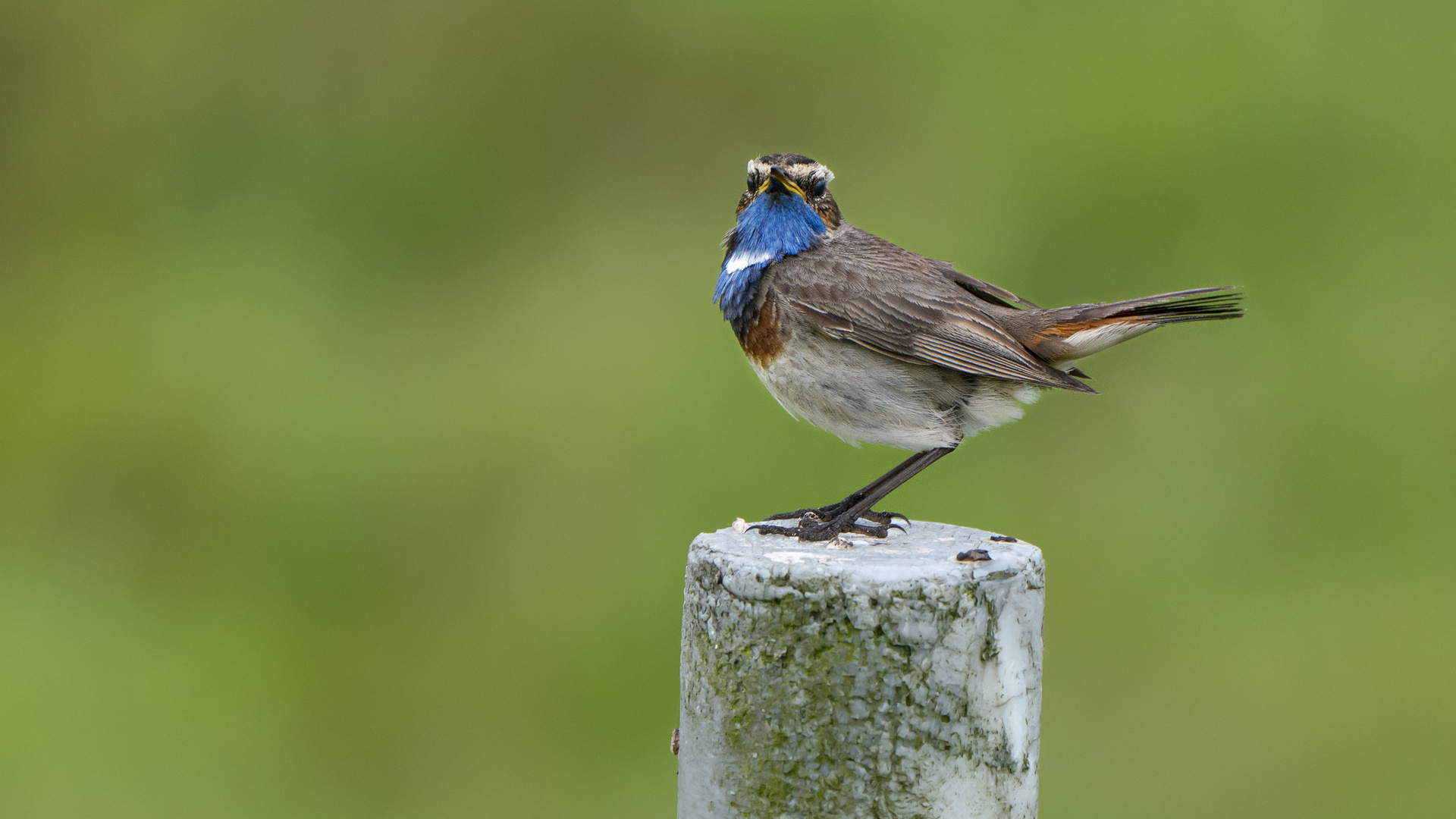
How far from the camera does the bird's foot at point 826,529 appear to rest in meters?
3.51

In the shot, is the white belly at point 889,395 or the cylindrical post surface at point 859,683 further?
the white belly at point 889,395

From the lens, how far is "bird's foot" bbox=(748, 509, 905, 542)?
138 inches

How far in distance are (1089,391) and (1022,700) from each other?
1502 mm

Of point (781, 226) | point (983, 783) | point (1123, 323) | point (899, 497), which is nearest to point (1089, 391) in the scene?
point (1123, 323)

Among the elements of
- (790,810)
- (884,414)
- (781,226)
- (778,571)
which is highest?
(781,226)

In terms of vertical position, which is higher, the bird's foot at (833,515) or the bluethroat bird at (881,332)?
the bluethroat bird at (881,332)

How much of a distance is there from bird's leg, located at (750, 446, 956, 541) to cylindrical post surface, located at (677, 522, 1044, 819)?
538mm

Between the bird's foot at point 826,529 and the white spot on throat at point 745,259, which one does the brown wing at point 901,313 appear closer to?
the white spot on throat at point 745,259

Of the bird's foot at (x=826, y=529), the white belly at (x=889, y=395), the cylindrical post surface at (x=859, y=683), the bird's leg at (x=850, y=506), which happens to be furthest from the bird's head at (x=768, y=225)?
the cylindrical post surface at (x=859, y=683)

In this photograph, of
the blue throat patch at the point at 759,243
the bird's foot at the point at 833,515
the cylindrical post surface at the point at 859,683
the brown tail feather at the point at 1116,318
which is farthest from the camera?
the blue throat patch at the point at 759,243

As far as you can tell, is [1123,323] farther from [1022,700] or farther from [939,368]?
[1022,700]

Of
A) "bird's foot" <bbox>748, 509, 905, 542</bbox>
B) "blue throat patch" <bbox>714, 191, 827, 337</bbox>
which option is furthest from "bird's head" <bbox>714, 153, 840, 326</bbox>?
"bird's foot" <bbox>748, 509, 905, 542</bbox>

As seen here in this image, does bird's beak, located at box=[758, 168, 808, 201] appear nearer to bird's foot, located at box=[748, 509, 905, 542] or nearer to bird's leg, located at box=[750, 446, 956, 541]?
bird's leg, located at box=[750, 446, 956, 541]

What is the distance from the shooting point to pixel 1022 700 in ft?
9.89
